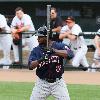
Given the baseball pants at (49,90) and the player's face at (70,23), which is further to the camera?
the player's face at (70,23)

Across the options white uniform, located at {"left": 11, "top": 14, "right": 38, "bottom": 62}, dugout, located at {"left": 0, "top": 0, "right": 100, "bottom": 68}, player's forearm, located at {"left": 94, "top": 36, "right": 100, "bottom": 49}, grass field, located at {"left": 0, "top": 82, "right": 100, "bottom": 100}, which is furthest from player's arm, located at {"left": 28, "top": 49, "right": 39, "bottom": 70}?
dugout, located at {"left": 0, "top": 0, "right": 100, "bottom": 68}

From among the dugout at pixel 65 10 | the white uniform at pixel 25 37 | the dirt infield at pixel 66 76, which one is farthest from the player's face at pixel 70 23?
the dugout at pixel 65 10

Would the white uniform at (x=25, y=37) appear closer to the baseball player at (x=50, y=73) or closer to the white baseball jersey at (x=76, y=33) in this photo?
the white baseball jersey at (x=76, y=33)

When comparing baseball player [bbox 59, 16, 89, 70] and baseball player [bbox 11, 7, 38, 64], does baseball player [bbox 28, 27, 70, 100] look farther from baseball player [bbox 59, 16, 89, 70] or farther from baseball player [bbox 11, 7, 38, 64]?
baseball player [bbox 11, 7, 38, 64]

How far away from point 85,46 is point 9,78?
254 cm

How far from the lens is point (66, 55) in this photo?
7.16 m

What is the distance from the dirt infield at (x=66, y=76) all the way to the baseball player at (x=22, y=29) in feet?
2.33

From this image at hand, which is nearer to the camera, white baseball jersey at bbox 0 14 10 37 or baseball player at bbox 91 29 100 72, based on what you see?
baseball player at bbox 91 29 100 72

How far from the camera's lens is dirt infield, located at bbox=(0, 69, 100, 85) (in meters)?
12.3

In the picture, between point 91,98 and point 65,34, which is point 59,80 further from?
point 65,34

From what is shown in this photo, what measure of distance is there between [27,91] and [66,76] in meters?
2.67

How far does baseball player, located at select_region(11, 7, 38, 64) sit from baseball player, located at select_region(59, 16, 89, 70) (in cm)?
95

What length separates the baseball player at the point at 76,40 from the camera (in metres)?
13.8

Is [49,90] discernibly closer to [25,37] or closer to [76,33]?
[76,33]
